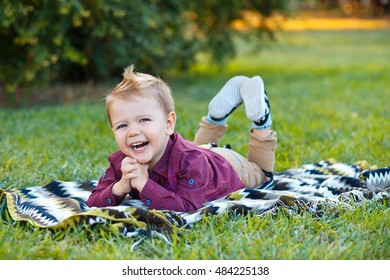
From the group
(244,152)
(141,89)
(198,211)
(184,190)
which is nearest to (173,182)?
(184,190)

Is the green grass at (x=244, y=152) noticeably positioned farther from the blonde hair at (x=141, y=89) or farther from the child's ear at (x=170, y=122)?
the blonde hair at (x=141, y=89)

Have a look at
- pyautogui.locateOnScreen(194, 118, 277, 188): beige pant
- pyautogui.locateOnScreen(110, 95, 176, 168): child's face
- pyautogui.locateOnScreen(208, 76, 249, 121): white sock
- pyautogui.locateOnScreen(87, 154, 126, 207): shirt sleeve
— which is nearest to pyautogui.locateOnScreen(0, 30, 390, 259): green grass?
pyautogui.locateOnScreen(87, 154, 126, 207): shirt sleeve

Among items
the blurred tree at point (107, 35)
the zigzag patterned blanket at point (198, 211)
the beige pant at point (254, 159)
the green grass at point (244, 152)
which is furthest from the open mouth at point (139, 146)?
the blurred tree at point (107, 35)

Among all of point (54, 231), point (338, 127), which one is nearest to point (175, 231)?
point (54, 231)

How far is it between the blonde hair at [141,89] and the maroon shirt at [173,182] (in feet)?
0.74

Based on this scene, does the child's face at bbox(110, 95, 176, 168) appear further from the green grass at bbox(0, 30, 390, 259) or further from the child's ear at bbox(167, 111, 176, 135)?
the green grass at bbox(0, 30, 390, 259)

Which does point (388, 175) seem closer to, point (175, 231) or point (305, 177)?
point (305, 177)

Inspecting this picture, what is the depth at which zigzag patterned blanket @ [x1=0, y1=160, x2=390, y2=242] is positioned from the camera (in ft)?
9.39

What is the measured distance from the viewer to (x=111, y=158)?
3256 mm

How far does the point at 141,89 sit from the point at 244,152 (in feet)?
6.03

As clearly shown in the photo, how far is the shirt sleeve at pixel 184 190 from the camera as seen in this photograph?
305 centimetres

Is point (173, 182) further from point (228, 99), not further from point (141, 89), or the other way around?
point (228, 99)

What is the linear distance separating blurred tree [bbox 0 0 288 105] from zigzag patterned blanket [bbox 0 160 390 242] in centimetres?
385
